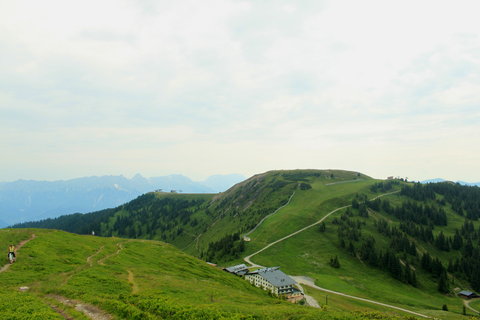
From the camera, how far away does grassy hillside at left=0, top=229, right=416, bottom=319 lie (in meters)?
31.2

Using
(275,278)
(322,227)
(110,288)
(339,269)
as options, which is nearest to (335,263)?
(339,269)

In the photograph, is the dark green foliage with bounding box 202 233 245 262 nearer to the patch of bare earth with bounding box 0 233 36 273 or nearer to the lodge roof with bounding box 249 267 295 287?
the lodge roof with bounding box 249 267 295 287

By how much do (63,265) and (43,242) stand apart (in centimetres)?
1932

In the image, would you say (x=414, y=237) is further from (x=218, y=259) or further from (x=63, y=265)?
(x=63, y=265)

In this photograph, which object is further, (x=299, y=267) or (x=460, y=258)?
(x=460, y=258)

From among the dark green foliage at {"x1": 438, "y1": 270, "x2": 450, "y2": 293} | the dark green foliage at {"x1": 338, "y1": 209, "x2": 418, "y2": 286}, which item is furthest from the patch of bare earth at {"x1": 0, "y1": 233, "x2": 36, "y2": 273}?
the dark green foliage at {"x1": 438, "y1": 270, "x2": 450, "y2": 293}

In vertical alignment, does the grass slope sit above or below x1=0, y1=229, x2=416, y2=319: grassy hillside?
below

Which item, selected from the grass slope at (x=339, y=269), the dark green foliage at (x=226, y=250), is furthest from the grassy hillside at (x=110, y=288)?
the dark green foliage at (x=226, y=250)

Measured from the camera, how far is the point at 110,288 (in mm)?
42562

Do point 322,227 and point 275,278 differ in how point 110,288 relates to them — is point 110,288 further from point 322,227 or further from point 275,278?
point 322,227

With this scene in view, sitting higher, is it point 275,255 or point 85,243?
point 85,243

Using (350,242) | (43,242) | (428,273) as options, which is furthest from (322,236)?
(43,242)

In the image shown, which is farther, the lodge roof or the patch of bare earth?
the lodge roof

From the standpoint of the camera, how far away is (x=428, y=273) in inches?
6107
